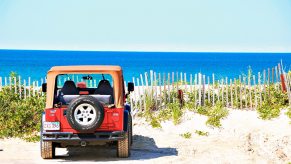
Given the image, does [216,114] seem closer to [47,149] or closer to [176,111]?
[176,111]

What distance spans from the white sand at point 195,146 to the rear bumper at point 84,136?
1.77ft

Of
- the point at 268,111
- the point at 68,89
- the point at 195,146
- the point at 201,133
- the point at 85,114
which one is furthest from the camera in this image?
the point at 268,111

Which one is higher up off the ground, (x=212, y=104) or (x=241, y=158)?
(x=212, y=104)

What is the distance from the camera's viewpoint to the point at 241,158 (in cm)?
1385

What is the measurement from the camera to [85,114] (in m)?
13.1

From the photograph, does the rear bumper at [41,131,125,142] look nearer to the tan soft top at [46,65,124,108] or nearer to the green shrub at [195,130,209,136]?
the tan soft top at [46,65,124,108]

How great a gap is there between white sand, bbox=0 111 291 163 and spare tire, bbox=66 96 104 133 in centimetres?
95

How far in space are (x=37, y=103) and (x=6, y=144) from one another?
4031 mm

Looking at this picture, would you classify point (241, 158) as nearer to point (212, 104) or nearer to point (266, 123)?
point (266, 123)

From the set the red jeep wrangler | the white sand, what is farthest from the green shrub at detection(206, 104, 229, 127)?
the red jeep wrangler

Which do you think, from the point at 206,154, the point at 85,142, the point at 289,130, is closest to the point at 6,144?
the point at 85,142

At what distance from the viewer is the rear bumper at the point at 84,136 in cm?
1330

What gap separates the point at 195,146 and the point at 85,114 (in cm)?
354

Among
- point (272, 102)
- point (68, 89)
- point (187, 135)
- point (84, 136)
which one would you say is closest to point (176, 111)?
point (187, 135)
